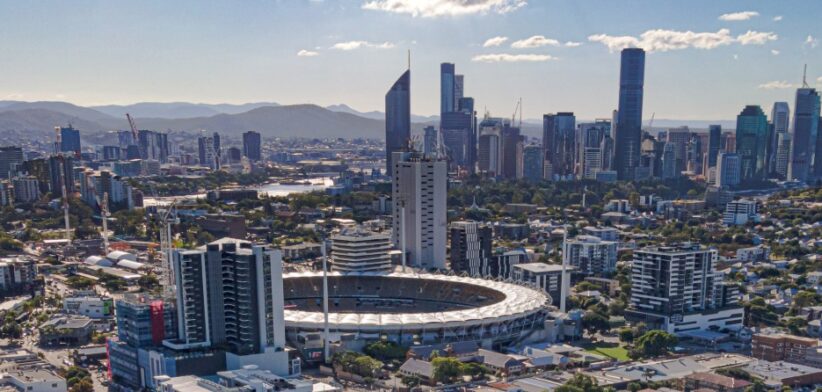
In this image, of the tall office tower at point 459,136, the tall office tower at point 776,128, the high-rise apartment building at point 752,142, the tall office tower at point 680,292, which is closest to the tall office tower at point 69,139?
the tall office tower at point 459,136

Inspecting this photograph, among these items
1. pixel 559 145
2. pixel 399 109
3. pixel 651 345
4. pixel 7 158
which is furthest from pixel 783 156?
pixel 7 158

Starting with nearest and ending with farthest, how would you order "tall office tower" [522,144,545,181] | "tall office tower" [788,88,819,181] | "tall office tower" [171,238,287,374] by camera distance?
1. "tall office tower" [171,238,287,374]
2. "tall office tower" [522,144,545,181]
3. "tall office tower" [788,88,819,181]

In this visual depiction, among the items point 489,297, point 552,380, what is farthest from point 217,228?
point 552,380

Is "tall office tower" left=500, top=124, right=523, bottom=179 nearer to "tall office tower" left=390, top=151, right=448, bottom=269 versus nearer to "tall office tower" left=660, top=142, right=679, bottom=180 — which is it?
"tall office tower" left=660, top=142, right=679, bottom=180

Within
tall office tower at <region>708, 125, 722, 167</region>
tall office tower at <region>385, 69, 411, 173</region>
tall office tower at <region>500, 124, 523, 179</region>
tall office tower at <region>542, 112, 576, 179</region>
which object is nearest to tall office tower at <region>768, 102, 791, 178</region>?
tall office tower at <region>708, 125, 722, 167</region>

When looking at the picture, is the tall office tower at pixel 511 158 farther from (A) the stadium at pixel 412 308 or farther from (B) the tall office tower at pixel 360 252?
(A) the stadium at pixel 412 308

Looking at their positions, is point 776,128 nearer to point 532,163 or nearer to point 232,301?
point 532,163
